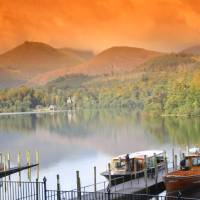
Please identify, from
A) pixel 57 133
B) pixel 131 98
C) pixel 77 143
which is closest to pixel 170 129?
pixel 77 143

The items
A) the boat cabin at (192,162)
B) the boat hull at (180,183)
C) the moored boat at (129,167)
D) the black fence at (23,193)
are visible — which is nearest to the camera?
the black fence at (23,193)

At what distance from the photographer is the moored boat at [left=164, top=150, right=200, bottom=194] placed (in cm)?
2642

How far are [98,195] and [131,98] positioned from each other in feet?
528

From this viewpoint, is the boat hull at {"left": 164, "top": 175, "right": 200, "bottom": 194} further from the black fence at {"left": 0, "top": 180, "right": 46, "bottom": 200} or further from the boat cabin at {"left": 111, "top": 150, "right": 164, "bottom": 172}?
the black fence at {"left": 0, "top": 180, "right": 46, "bottom": 200}

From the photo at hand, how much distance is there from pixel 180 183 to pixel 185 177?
1.24 ft

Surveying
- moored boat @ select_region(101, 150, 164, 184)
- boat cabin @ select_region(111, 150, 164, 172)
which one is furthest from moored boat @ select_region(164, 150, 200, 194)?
boat cabin @ select_region(111, 150, 164, 172)

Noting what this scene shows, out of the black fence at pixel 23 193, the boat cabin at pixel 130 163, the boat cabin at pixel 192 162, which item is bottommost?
the black fence at pixel 23 193

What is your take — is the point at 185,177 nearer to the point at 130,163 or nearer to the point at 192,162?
the point at 192,162

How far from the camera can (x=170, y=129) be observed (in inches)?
3066

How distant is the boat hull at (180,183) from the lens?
26.4 meters

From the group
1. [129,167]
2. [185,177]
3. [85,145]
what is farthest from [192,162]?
[85,145]

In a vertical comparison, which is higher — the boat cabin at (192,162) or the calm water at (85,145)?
the boat cabin at (192,162)

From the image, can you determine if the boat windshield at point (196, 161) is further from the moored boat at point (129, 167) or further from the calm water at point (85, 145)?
the calm water at point (85, 145)

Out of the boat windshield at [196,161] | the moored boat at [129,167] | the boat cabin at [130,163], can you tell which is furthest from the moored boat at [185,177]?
the boat cabin at [130,163]
